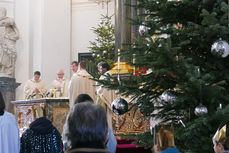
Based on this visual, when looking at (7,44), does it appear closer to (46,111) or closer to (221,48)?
(46,111)

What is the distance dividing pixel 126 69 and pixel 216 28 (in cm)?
510

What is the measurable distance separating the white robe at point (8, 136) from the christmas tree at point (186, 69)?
2079 mm

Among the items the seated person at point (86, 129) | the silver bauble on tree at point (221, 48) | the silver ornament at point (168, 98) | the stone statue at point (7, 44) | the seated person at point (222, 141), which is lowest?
the seated person at point (222, 141)

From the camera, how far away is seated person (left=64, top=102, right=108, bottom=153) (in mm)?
2125

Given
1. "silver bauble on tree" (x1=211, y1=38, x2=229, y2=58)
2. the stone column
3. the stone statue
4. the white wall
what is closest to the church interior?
"silver bauble on tree" (x1=211, y1=38, x2=229, y2=58)

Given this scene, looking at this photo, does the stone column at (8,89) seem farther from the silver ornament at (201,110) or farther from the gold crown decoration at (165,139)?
the gold crown decoration at (165,139)

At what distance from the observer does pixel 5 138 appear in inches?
212

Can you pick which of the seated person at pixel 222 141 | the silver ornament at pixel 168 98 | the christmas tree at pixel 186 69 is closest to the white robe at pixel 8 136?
the christmas tree at pixel 186 69

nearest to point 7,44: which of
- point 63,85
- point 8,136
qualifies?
point 63,85

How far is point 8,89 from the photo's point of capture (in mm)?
16422

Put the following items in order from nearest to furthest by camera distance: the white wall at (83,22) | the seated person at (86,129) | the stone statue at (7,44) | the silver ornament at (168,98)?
the seated person at (86,129) → the silver ornament at (168,98) → the stone statue at (7,44) → the white wall at (83,22)

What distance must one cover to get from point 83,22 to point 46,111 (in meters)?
8.23

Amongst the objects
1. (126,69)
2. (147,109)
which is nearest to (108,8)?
(126,69)

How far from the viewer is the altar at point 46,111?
10461 millimetres
